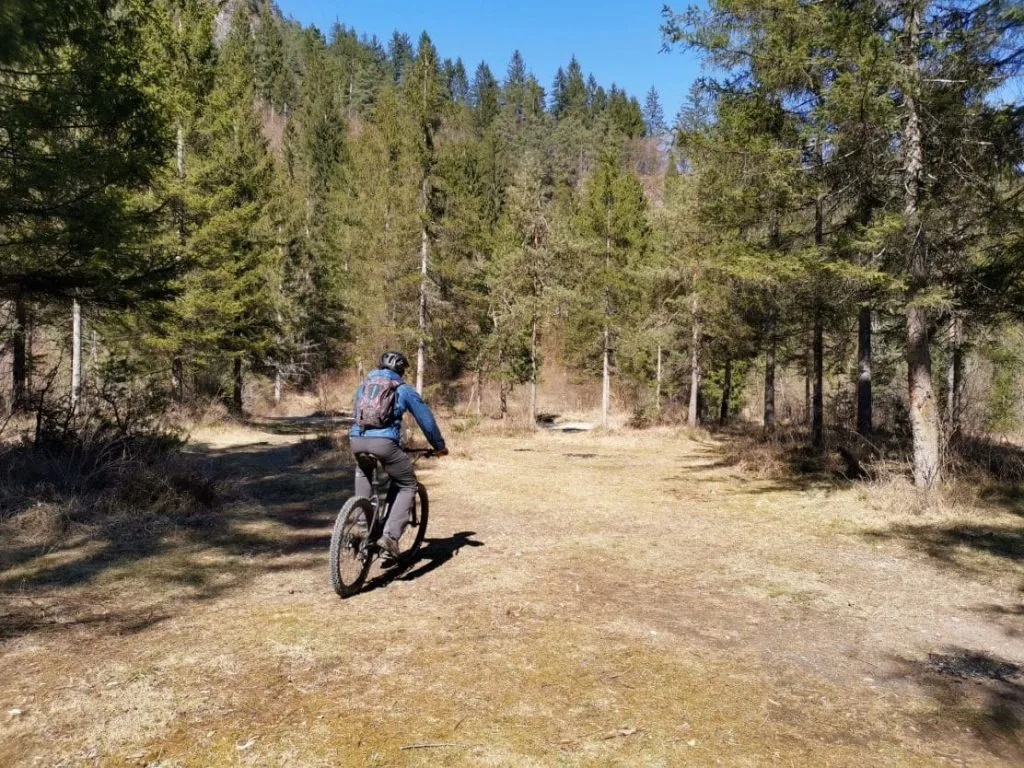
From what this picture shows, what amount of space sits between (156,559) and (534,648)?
437cm

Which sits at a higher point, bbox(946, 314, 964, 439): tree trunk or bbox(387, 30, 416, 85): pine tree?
bbox(387, 30, 416, 85): pine tree

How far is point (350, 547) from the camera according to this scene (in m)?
5.64

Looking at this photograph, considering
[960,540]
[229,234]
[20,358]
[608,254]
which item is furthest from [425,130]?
[960,540]

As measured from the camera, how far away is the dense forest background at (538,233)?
29.2 feet

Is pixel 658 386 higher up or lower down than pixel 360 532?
higher up

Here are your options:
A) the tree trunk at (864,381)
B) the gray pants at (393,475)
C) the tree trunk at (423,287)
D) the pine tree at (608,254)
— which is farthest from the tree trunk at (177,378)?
the tree trunk at (864,381)

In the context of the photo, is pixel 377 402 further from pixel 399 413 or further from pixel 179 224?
pixel 179 224

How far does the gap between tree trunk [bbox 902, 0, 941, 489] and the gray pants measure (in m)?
7.79

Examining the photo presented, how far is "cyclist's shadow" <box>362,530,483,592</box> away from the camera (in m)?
6.28

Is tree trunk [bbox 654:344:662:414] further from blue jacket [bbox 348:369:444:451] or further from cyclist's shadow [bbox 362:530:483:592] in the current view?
blue jacket [bbox 348:369:444:451]

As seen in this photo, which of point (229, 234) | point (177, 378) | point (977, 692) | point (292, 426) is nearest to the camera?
point (977, 692)

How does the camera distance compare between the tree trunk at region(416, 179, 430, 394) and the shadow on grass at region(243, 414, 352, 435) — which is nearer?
the shadow on grass at region(243, 414, 352, 435)

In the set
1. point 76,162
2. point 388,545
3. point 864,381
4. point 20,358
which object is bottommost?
point 388,545

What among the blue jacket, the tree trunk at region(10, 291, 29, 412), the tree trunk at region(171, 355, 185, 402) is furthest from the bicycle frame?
the tree trunk at region(171, 355, 185, 402)
